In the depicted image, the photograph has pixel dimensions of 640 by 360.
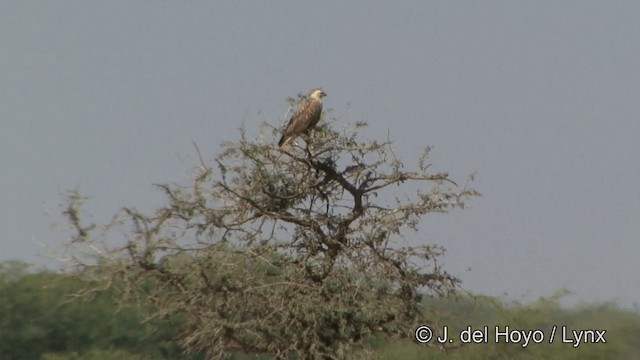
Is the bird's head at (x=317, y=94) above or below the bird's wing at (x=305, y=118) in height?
above

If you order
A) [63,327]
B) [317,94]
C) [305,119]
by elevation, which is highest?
[63,327]

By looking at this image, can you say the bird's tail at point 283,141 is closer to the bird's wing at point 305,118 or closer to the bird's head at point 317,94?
the bird's wing at point 305,118

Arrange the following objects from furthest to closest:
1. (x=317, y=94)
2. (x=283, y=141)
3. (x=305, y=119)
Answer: (x=317, y=94)
(x=305, y=119)
(x=283, y=141)

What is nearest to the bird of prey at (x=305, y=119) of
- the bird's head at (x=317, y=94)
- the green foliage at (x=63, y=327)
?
the bird's head at (x=317, y=94)

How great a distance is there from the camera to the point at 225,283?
15.6 m

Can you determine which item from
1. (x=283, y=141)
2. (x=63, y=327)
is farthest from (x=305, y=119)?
(x=63, y=327)

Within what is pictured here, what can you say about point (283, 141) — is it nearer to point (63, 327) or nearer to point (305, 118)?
point (305, 118)

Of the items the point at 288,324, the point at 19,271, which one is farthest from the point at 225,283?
the point at 19,271

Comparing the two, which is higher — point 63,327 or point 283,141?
point 63,327

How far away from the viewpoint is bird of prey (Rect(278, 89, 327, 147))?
50.4 ft

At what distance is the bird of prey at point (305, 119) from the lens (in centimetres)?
1537

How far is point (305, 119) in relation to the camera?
16031 mm

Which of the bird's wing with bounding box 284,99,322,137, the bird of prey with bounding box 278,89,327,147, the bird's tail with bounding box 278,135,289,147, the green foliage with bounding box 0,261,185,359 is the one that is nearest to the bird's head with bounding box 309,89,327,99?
the bird of prey with bounding box 278,89,327,147

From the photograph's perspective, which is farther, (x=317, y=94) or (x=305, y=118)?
(x=317, y=94)
